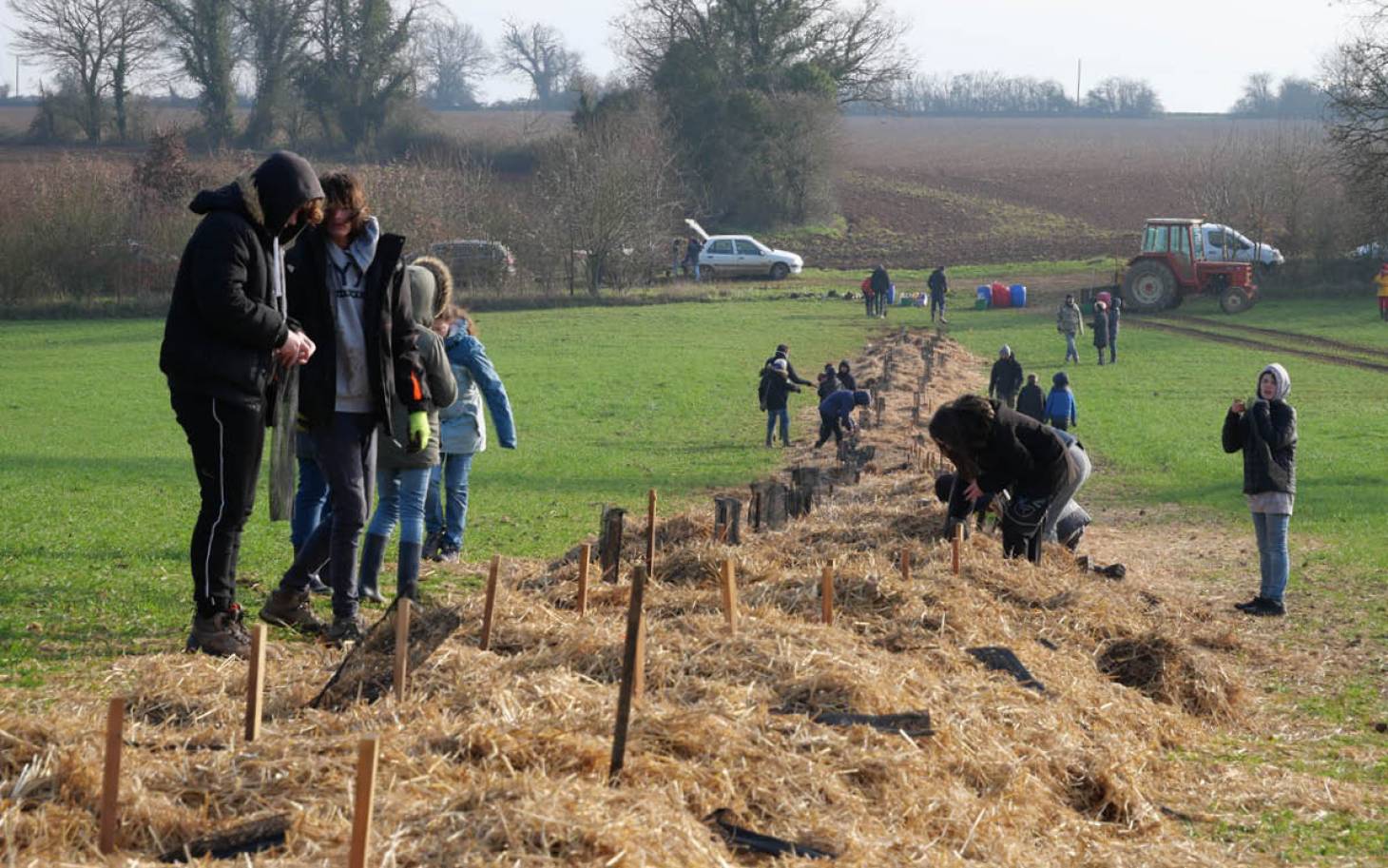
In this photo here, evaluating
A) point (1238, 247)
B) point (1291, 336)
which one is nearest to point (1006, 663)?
point (1291, 336)

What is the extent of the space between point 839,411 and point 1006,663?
11548mm

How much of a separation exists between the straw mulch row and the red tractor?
39.3m

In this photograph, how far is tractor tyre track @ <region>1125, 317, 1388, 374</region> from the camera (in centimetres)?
3334

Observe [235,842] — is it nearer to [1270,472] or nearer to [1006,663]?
[1006,663]

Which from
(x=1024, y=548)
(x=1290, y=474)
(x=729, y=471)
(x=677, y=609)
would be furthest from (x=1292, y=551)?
(x=677, y=609)

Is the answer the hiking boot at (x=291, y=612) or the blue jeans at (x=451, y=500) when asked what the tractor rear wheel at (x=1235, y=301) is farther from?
the hiking boot at (x=291, y=612)

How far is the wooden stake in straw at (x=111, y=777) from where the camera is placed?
153 inches

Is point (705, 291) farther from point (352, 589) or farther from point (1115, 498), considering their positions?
point (352, 589)

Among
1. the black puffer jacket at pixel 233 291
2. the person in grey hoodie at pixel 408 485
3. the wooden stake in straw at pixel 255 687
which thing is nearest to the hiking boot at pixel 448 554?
the person in grey hoodie at pixel 408 485

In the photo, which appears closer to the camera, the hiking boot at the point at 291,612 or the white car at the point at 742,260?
the hiking boot at the point at 291,612

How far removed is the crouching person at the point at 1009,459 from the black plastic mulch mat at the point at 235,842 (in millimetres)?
5033

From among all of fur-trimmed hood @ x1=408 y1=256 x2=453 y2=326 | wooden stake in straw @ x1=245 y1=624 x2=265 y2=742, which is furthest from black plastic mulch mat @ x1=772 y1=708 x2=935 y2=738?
fur-trimmed hood @ x1=408 y1=256 x2=453 y2=326

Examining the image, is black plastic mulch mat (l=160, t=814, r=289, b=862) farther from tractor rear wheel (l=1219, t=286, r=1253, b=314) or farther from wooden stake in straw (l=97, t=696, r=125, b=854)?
tractor rear wheel (l=1219, t=286, r=1253, b=314)

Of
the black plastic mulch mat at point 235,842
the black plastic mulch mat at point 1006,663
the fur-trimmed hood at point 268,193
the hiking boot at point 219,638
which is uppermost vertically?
the fur-trimmed hood at point 268,193
